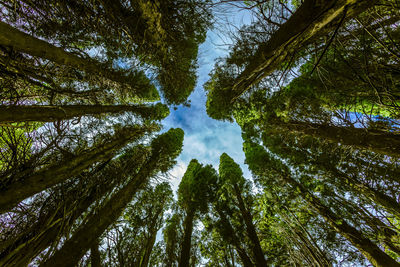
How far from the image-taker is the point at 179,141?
10.6 m

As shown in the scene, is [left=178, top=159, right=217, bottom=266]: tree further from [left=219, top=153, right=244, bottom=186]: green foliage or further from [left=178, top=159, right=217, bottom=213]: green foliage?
[left=219, top=153, right=244, bottom=186]: green foliage

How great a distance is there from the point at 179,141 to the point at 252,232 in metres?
7.00

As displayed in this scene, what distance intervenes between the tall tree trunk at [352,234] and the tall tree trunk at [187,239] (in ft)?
19.3

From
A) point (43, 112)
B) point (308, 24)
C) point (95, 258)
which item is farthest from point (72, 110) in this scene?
point (308, 24)

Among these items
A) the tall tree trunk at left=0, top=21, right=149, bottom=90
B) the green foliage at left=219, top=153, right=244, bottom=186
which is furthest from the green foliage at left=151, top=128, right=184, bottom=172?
the tall tree trunk at left=0, top=21, right=149, bottom=90

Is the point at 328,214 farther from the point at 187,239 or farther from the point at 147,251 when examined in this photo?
the point at 147,251

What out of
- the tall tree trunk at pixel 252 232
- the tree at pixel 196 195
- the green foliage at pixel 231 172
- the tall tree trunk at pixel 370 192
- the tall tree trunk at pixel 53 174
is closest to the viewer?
the tall tree trunk at pixel 53 174

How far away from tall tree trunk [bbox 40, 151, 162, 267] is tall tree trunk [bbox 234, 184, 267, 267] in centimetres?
534

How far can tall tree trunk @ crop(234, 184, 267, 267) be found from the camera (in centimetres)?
535

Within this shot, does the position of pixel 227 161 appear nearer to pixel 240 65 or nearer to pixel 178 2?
pixel 240 65

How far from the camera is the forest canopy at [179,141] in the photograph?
7.17 feet

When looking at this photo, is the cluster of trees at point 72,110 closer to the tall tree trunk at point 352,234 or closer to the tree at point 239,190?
the tree at point 239,190

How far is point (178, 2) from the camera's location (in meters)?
3.54

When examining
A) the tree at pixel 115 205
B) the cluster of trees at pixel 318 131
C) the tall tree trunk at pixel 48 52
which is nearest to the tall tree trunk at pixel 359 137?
the cluster of trees at pixel 318 131
